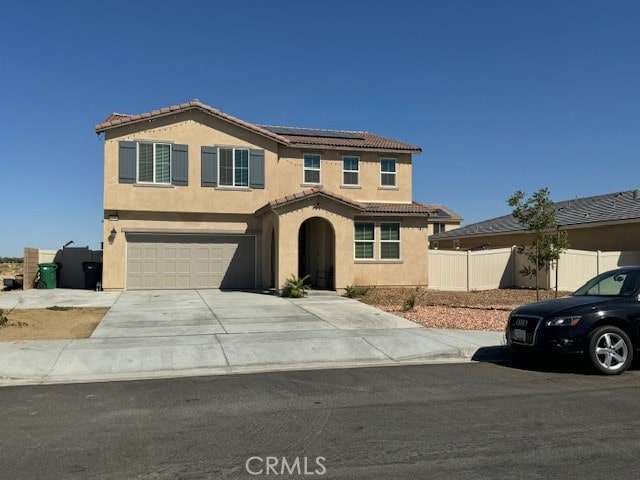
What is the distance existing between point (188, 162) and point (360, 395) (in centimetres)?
1603

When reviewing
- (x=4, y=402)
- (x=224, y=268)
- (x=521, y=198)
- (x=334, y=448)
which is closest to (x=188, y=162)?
(x=224, y=268)

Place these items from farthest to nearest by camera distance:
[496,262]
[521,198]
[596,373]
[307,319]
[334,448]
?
[496,262]
[521,198]
[307,319]
[596,373]
[334,448]

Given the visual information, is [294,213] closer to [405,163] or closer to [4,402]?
[405,163]

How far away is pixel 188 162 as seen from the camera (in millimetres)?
21516

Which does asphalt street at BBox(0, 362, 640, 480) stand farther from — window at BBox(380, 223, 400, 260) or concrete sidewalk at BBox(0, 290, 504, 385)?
window at BBox(380, 223, 400, 260)

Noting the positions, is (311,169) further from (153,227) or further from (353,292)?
(153,227)

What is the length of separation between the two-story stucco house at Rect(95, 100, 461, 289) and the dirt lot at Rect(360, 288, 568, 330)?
1948mm

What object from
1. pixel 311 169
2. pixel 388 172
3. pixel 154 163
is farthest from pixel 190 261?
pixel 388 172

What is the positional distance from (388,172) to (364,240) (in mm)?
3480

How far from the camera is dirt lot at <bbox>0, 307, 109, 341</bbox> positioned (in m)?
11.5

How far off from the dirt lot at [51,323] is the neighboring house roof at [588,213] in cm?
1593

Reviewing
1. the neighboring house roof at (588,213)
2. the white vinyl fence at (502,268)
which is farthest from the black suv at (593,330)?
the white vinyl fence at (502,268)

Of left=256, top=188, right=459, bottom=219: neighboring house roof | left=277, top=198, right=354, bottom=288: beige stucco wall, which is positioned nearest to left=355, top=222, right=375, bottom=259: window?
left=256, top=188, right=459, bottom=219: neighboring house roof

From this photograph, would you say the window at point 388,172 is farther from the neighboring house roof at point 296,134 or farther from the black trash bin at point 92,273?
the black trash bin at point 92,273
